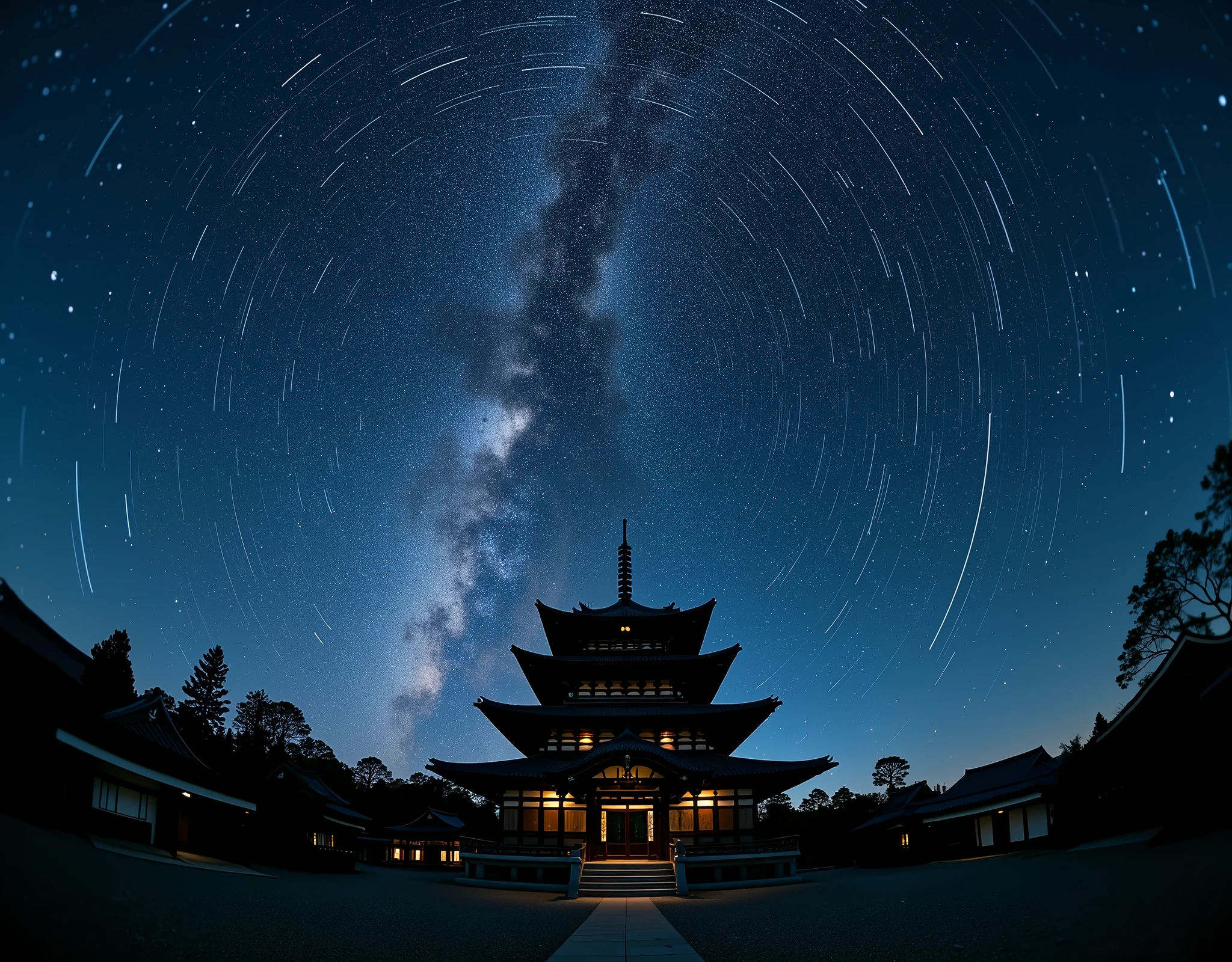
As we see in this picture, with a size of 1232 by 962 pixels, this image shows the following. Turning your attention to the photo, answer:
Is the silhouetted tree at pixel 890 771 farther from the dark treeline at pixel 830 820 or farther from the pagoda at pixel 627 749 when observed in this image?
the pagoda at pixel 627 749

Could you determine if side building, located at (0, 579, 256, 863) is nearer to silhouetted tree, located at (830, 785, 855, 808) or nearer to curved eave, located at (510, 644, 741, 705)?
Answer: curved eave, located at (510, 644, 741, 705)

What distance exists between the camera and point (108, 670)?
15.8 ft

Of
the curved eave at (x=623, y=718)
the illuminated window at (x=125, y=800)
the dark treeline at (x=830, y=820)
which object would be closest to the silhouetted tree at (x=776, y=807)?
the dark treeline at (x=830, y=820)

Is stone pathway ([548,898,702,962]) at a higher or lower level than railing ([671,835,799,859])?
higher

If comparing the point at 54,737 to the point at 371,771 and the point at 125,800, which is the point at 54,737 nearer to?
the point at 125,800

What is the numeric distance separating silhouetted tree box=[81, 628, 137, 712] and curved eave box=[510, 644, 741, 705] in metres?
28.1

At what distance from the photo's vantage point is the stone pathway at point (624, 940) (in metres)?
10.3

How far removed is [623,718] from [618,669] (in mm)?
3244

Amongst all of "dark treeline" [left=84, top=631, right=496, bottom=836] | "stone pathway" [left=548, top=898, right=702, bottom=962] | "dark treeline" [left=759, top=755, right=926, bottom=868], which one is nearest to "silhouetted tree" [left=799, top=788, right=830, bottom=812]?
"dark treeline" [left=759, top=755, right=926, bottom=868]

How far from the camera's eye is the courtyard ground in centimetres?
A: 341

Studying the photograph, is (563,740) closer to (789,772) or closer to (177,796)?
(789,772)

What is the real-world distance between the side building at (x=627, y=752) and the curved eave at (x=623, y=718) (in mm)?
71

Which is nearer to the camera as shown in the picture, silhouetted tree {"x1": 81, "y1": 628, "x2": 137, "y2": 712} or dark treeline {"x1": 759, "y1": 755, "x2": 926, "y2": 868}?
silhouetted tree {"x1": 81, "y1": 628, "x2": 137, "y2": 712}

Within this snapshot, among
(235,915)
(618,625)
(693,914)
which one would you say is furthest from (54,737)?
(618,625)
